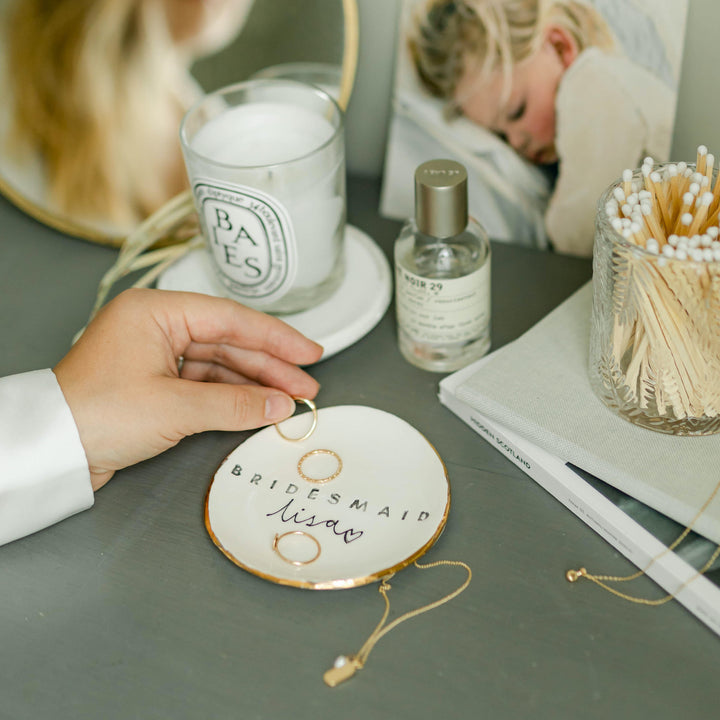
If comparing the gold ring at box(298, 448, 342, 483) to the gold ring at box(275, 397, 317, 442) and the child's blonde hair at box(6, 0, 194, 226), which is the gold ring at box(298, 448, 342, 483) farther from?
the child's blonde hair at box(6, 0, 194, 226)

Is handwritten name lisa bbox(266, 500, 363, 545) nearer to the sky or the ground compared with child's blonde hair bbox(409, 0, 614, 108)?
nearer to the ground

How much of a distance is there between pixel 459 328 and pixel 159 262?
0.28 m

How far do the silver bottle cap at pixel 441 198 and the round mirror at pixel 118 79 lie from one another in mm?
189

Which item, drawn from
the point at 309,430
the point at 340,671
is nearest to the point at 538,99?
the point at 309,430

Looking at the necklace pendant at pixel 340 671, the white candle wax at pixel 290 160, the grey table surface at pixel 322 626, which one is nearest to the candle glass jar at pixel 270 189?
the white candle wax at pixel 290 160

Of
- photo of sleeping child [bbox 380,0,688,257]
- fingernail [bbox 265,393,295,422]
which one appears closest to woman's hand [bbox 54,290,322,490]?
fingernail [bbox 265,393,295,422]

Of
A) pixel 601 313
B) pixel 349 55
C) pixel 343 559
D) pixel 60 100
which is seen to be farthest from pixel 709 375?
pixel 60 100

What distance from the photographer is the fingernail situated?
476 mm

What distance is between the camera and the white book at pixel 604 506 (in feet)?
1.26

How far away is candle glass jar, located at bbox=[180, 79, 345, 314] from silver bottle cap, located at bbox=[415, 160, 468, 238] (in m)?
0.07

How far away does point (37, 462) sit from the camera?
17.2 inches

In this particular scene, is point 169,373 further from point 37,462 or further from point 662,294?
point 662,294

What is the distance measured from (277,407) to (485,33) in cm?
30

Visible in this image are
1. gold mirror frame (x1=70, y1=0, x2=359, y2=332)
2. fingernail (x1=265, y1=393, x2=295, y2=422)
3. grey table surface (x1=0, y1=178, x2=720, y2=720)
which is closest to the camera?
grey table surface (x1=0, y1=178, x2=720, y2=720)
